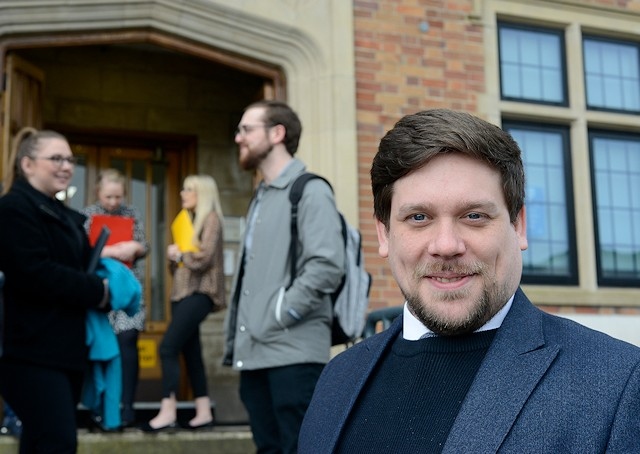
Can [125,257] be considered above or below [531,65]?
below

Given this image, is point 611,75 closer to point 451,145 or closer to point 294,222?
point 294,222

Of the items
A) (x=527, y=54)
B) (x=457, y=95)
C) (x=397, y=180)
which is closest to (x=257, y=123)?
(x=397, y=180)

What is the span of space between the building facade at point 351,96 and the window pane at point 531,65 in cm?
1

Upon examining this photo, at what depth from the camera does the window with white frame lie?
7484 millimetres

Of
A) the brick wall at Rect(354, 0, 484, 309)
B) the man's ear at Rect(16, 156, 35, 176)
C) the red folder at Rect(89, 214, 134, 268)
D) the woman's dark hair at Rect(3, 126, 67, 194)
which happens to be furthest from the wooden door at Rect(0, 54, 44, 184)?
the brick wall at Rect(354, 0, 484, 309)

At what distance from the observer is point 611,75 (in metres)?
7.95

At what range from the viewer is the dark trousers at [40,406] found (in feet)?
11.4

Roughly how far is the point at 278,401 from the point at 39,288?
108 centimetres

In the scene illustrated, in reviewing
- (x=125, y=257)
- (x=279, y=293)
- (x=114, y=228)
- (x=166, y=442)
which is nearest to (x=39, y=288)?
(x=279, y=293)

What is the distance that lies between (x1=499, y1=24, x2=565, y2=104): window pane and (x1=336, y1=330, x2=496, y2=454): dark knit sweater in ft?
20.2

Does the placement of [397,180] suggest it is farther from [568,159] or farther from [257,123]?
[568,159]

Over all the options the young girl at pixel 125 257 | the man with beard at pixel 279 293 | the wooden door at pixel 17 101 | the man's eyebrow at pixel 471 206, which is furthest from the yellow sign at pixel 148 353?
the man's eyebrow at pixel 471 206

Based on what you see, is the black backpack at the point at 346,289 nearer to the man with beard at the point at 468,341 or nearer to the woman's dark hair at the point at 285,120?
the woman's dark hair at the point at 285,120

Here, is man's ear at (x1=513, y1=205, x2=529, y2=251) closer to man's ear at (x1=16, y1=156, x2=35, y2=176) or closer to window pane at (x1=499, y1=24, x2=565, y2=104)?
man's ear at (x1=16, y1=156, x2=35, y2=176)
